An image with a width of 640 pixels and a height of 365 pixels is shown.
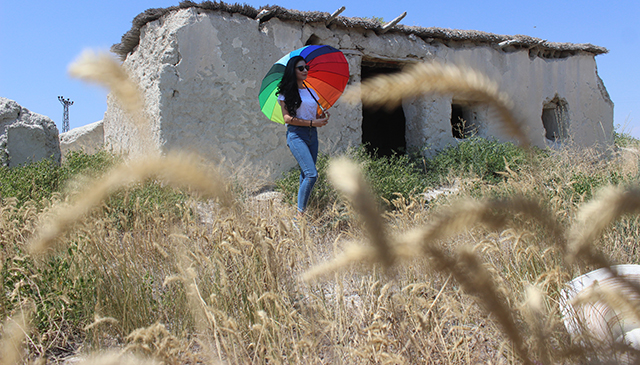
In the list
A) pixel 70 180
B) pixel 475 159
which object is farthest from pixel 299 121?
pixel 475 159

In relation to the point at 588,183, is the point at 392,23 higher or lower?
higher

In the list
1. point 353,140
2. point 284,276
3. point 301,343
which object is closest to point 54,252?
point 284,276

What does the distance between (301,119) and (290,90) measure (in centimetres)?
29

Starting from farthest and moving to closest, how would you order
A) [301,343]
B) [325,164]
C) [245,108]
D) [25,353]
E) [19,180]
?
[245,108] < [325,164] < [19,180] < [25,353] < [301,343]

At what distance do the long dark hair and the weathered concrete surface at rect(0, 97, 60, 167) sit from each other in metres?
4.25

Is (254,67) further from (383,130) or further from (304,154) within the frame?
(383,130)

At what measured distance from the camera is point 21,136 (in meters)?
5.75

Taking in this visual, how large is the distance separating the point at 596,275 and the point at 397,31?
545cm

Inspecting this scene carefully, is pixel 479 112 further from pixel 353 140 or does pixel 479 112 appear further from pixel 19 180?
pixel 19 180

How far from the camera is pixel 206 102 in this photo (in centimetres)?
518

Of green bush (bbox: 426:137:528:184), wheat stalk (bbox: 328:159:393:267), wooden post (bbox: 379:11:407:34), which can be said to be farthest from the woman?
wooden post (bbox: 379:11:407:34)

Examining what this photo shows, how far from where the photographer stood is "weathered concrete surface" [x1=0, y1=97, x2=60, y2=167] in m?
5.66

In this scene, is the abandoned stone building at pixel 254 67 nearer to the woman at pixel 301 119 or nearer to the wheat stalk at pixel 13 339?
the woman at pixel 301 119

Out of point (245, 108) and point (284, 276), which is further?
point (245, 108)
